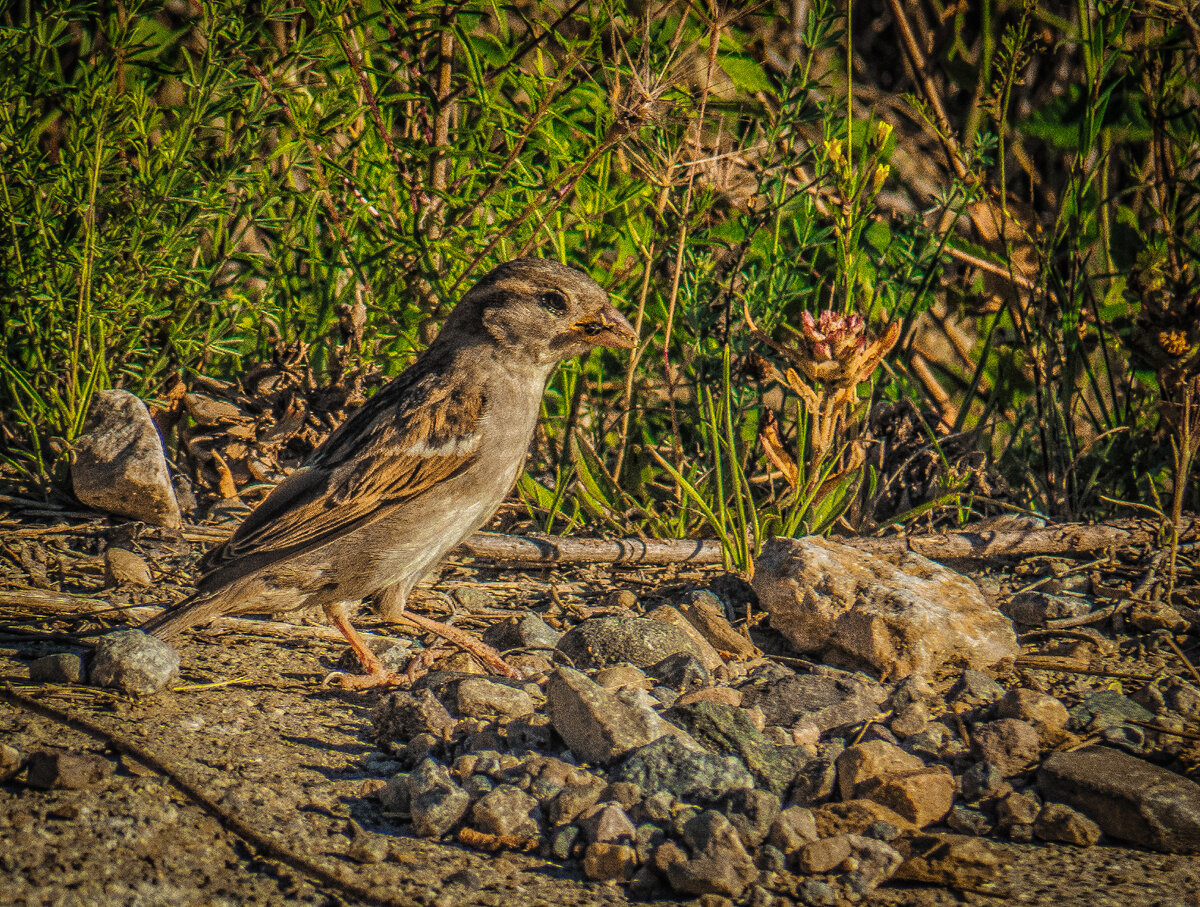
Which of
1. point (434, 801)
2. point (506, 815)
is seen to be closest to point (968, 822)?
point (506, 815)

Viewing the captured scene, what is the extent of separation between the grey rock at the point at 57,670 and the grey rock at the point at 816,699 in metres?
1.82

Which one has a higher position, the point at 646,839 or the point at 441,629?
the point at 646,839

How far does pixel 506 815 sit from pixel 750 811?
0.51 m

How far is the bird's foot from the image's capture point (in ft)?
10.1

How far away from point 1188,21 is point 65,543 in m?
4.53

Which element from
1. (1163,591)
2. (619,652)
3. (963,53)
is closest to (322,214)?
(619,652)

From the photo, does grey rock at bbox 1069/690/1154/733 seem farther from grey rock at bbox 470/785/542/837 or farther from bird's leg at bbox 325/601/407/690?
bird's leg at bbox 325/601/407/690

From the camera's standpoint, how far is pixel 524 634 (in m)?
3.44

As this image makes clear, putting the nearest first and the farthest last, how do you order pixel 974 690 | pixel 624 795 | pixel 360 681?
pixel 624 795, pixel 974 690, pixel 360 681

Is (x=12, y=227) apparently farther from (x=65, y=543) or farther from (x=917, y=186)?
(x=917, y=186)

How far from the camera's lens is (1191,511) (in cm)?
425

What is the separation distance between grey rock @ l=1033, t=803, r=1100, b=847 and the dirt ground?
0.03 meters

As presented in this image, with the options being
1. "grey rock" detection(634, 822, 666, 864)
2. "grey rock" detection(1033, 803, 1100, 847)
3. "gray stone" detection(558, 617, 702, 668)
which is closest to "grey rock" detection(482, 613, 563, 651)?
"gray stone" detection(558, 617, 702, 668)

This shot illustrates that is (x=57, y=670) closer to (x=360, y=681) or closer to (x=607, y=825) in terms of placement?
(x=360, y=681)
